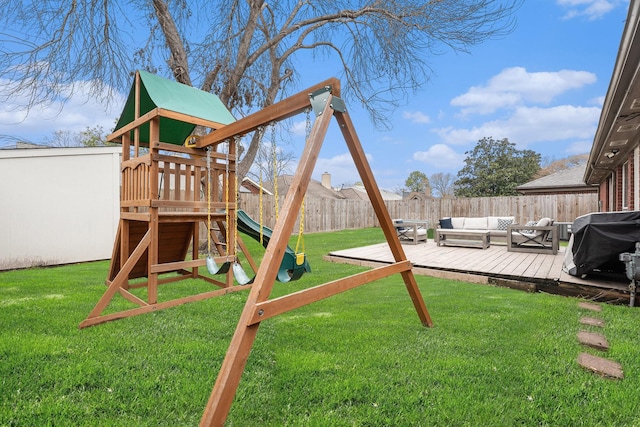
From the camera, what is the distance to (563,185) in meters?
15.4

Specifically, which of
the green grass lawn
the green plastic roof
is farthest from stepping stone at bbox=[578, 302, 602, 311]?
the green plastic roof

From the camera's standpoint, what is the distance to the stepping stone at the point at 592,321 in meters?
3.08

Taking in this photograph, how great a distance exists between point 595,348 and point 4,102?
30.5 feet

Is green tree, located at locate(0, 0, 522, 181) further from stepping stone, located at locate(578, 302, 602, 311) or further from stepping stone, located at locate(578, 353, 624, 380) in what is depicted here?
stepping stone, located at locate(578, 353, 624, 380)

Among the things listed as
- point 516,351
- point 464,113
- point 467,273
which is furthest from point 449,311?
point 464,113

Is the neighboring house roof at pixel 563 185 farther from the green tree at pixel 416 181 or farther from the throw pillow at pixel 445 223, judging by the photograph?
the green tree at pixel 416 181

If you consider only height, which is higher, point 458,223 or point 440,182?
point 440,182

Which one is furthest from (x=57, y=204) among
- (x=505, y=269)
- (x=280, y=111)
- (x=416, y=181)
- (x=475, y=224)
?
(x=416, y=181)

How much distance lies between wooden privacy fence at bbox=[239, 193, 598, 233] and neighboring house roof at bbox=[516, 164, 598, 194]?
3357 millimetres

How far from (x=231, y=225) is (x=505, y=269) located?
402 centimetres

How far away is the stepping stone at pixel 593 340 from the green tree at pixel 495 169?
22907mm

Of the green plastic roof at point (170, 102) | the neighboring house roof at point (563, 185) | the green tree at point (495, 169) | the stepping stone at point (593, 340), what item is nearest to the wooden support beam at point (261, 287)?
the green plastic roof at point (170, 102)

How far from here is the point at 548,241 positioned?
24.5 ft

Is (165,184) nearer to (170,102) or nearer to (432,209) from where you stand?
(170,102)
